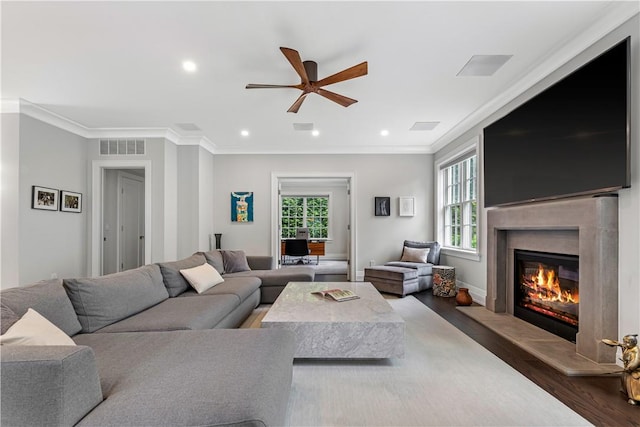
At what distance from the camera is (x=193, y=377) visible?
138 cm

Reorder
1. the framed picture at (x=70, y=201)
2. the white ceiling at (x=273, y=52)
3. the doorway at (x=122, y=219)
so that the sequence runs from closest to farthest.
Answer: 1. the white ceiling at (x=273, y=52)
2. the framed picture at (x=70, y=201)
3. the doorway at (x=122, y=219)

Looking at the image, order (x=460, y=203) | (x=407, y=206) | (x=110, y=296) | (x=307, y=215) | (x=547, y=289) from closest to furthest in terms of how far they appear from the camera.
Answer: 1. (x=110, y=296)
2. (x=547, y=289)
3. (x=460, y=203)
4. (x=407, y=206)
5. (x=307, y=215)

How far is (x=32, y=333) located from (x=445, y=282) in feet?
15.8

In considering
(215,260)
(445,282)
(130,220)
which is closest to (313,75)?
(215,260)

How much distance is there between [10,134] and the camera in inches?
163

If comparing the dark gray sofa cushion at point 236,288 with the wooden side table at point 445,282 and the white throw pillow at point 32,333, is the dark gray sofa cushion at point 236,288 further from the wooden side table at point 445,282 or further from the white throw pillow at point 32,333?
the wooden side table at point 445,282

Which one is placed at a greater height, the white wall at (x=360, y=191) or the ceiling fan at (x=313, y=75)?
the ceiling fan at (x=313, y=75)

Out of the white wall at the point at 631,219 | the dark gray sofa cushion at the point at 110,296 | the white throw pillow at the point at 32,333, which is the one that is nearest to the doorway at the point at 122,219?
the dark gray sofa cushion at the point at 110,296

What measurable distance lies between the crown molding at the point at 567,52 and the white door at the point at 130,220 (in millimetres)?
6441

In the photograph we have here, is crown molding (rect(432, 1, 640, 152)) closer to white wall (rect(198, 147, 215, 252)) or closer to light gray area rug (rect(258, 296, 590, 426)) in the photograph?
light gray area rug (rect(258, 296, 590, 426))

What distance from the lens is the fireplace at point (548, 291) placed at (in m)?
2.96

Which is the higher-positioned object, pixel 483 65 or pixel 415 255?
pixel 483 65

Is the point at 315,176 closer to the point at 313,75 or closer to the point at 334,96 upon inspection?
the point at 334,96

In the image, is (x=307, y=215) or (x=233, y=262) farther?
(x=307, y=215)
